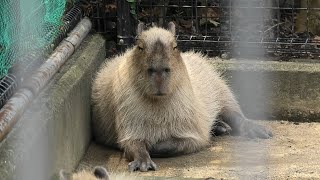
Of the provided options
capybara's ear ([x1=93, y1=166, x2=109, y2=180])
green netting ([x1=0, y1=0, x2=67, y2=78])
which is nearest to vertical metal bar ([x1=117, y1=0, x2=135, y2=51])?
green netting ([x1=0, y1=0, x2=67, y2=78])

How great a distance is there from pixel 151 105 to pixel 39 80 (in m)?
1.32

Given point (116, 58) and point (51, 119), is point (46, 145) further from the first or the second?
point (116, 58)

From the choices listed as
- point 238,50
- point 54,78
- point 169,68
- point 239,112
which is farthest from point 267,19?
point 54,78

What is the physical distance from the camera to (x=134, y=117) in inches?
249

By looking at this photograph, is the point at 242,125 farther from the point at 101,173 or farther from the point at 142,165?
the point at 101,173

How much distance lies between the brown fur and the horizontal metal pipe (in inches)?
16.4

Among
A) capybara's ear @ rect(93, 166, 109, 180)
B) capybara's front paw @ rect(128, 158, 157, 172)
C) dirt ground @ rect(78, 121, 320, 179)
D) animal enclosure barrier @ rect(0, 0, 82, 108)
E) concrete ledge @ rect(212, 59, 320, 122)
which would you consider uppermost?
animal enclosure barrier @ rect(0, 0, 82, 108)

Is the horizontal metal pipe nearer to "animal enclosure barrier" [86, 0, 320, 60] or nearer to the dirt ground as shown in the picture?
"animal enclosure barrier" [86, 0, 320, 60]

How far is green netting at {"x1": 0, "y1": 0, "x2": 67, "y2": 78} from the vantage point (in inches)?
181

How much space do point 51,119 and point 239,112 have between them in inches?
90.7

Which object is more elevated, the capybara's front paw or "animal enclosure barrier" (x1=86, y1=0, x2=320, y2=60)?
"animal enclosure barrier" (x1=86, y1=0, x2=320, y2=60)

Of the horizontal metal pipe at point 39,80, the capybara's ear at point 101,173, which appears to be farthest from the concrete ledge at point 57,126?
the capybara's ear at point 101,173

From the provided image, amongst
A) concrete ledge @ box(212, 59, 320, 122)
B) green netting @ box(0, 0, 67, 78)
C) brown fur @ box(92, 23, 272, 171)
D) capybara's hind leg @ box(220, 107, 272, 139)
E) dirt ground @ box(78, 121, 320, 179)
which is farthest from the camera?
concrete ledge @ box(212, 59, 320, 122)

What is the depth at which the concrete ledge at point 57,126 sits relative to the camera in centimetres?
438
